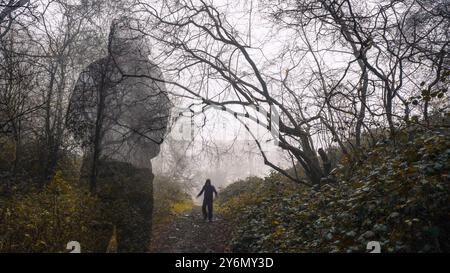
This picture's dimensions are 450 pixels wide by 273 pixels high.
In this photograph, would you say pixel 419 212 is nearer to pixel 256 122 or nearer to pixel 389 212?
pixel 389 212

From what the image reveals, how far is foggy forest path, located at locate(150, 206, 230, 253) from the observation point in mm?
9953

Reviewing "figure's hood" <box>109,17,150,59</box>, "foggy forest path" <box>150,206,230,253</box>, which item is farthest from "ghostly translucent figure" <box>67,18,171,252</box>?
"foggy forest path" <box>150,206,230,253</box>

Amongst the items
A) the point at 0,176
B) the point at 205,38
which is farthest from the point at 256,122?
the point at 0,176

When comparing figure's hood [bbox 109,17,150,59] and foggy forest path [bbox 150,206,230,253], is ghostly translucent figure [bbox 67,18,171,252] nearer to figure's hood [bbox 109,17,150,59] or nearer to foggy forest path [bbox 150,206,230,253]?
figure's hood [bbox 109,17,150,59]

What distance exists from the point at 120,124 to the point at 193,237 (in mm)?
4608

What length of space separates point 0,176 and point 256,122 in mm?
9170

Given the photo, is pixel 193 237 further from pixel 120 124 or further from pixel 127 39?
pixel 127 39

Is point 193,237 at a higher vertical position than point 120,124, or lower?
lower

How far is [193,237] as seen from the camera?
11.4m

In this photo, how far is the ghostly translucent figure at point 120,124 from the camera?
1083cm

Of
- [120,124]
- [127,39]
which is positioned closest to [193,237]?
[120,124]

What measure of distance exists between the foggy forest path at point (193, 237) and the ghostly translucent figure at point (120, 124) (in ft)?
2.15

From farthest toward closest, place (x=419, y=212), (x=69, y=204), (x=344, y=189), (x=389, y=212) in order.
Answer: (x=69, y=204) < (x=344, y=189) < (x=389, y=212) < (x=419, y=212)
